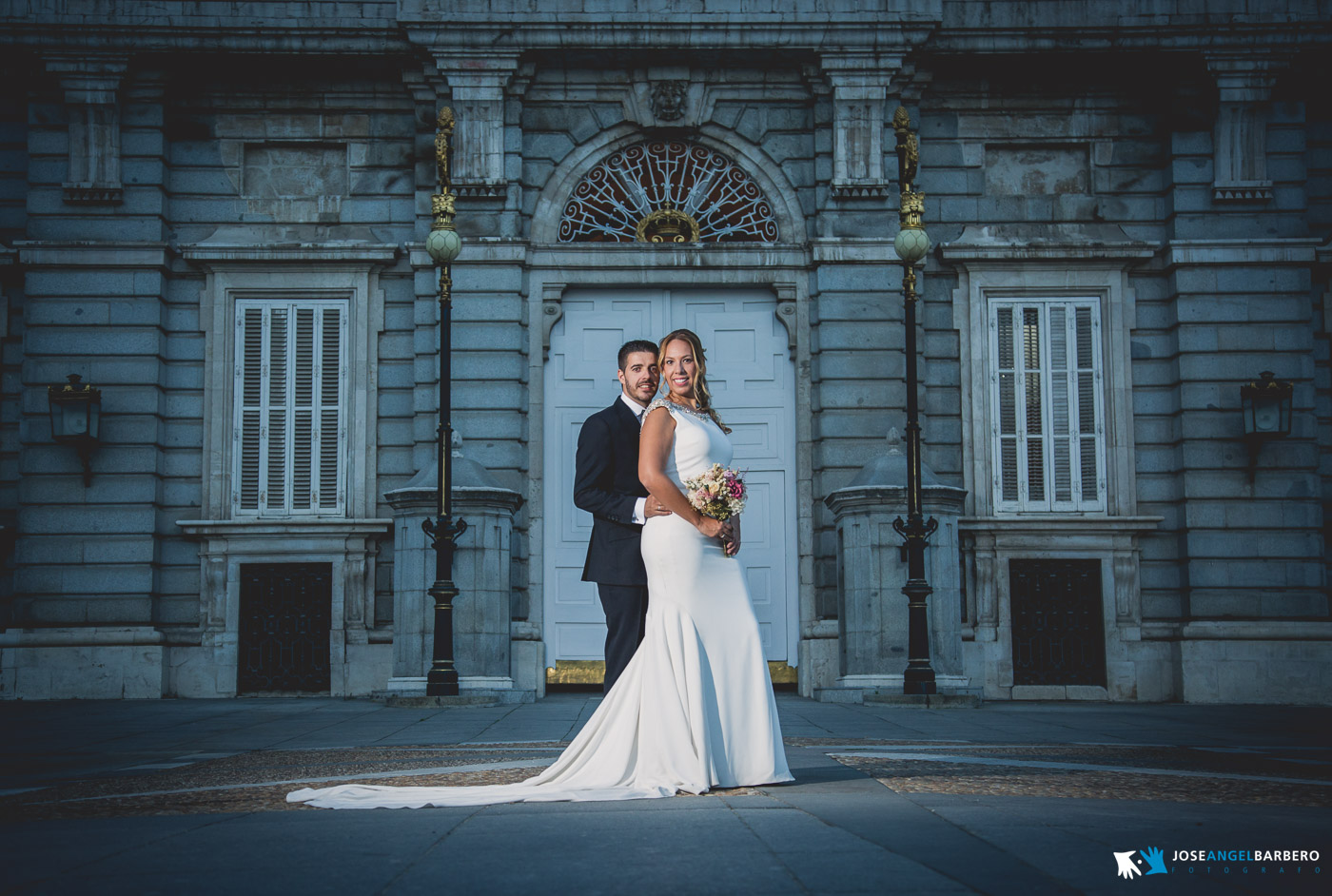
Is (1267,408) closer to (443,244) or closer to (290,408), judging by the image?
(443,244)

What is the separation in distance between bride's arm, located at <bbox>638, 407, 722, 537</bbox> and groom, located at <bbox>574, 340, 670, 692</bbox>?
46 cm

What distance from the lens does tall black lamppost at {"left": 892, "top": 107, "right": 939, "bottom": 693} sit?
43.8 ft

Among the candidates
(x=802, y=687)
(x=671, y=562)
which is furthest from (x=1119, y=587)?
(x=671, y=562)

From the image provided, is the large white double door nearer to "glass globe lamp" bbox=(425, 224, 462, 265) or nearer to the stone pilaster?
the stone pilaster

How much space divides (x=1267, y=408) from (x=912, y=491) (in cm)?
479

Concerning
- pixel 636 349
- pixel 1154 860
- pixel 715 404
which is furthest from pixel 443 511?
pixel 1154 860

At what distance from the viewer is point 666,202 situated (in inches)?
646

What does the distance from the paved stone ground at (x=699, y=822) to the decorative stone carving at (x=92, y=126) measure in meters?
8.44

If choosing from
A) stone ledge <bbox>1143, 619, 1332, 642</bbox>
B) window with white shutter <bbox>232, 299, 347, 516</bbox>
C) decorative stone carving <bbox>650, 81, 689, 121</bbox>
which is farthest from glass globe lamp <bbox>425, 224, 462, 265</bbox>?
stone ledge <bbox>1143, 619, 1332, 642</bbox>

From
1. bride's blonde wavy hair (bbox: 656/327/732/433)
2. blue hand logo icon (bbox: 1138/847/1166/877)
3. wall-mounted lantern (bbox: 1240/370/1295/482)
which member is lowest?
blue hand logo icon (bbox: 1138/847/1166/877)

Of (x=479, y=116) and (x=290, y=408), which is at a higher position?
(x=479, y=116)

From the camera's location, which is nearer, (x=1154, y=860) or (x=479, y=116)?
(x=1154, y=860)

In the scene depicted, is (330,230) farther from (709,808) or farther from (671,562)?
(709,808)

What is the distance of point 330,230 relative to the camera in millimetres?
16359
